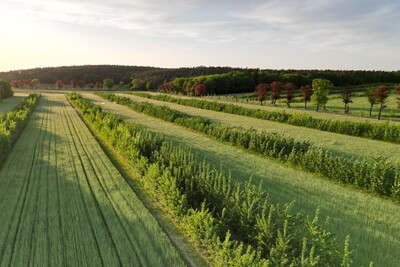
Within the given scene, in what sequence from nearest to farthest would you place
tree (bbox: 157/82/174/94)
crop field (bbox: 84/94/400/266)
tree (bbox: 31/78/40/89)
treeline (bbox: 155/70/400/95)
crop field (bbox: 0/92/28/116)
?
crop field (bbox: 84/94/400/266), crop field (bbox: 0/92/28/116), treeline (bbox: 155/70/400/95), tree (bbox: 157/82/174/94), tree (bbox: 31/78/40/89)

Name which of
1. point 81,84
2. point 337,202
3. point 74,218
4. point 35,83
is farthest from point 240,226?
point 81,84

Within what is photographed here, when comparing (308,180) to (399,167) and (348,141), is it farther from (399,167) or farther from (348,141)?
(348,141)

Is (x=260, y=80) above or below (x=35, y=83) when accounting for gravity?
above

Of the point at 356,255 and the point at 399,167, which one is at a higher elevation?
the point at 399,167

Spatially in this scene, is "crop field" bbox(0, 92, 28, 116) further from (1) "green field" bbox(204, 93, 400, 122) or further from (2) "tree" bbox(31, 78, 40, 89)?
(2) "tree" bbox(31, 78, 40, 89)

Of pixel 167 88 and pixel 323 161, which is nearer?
pixel 323 161

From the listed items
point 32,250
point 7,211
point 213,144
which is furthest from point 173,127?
point 32,250

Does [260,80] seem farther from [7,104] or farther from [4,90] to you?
[7,104]

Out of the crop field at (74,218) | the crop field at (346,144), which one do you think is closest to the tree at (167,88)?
the crop field at (346,144)

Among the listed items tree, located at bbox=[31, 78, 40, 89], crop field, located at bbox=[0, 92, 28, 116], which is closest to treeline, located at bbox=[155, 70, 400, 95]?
crop field, located at bbox=[0, 92, 28, 116]
